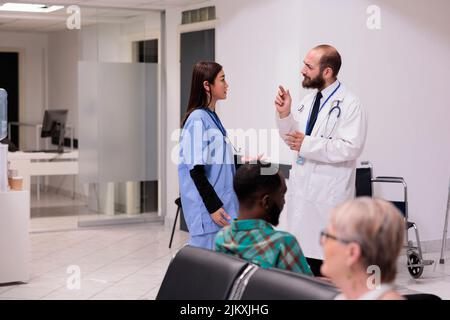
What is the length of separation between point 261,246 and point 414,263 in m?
3.53

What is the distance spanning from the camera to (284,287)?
2.23 metres

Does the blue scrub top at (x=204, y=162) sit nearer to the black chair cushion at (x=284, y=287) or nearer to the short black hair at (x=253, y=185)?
the short black hair at (x=253, y=185)

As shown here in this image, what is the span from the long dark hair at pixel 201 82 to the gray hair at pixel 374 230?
80.4 inches

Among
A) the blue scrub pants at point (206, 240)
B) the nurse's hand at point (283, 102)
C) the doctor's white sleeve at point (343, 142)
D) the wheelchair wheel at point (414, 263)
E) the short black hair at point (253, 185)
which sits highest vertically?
the nurse's hand at point (283, 102)

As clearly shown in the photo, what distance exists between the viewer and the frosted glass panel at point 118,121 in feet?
27.6

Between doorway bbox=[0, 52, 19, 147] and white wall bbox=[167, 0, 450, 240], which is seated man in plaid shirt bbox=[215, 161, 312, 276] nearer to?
white wall bbox=[167, 0, 450, 240]

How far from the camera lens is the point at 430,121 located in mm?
6914

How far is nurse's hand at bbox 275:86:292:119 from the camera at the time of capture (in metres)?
4.17

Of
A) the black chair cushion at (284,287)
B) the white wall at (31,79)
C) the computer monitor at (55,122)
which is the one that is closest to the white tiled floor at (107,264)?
the computer monitor at (55,122)

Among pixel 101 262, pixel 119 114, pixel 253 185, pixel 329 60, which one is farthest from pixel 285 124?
pixel 119 114

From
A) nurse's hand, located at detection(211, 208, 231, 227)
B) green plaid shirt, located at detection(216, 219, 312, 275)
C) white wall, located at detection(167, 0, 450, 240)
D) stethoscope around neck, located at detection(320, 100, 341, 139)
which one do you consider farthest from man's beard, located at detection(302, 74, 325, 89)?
white wall, located at detection(167, 0, 450, 240)
